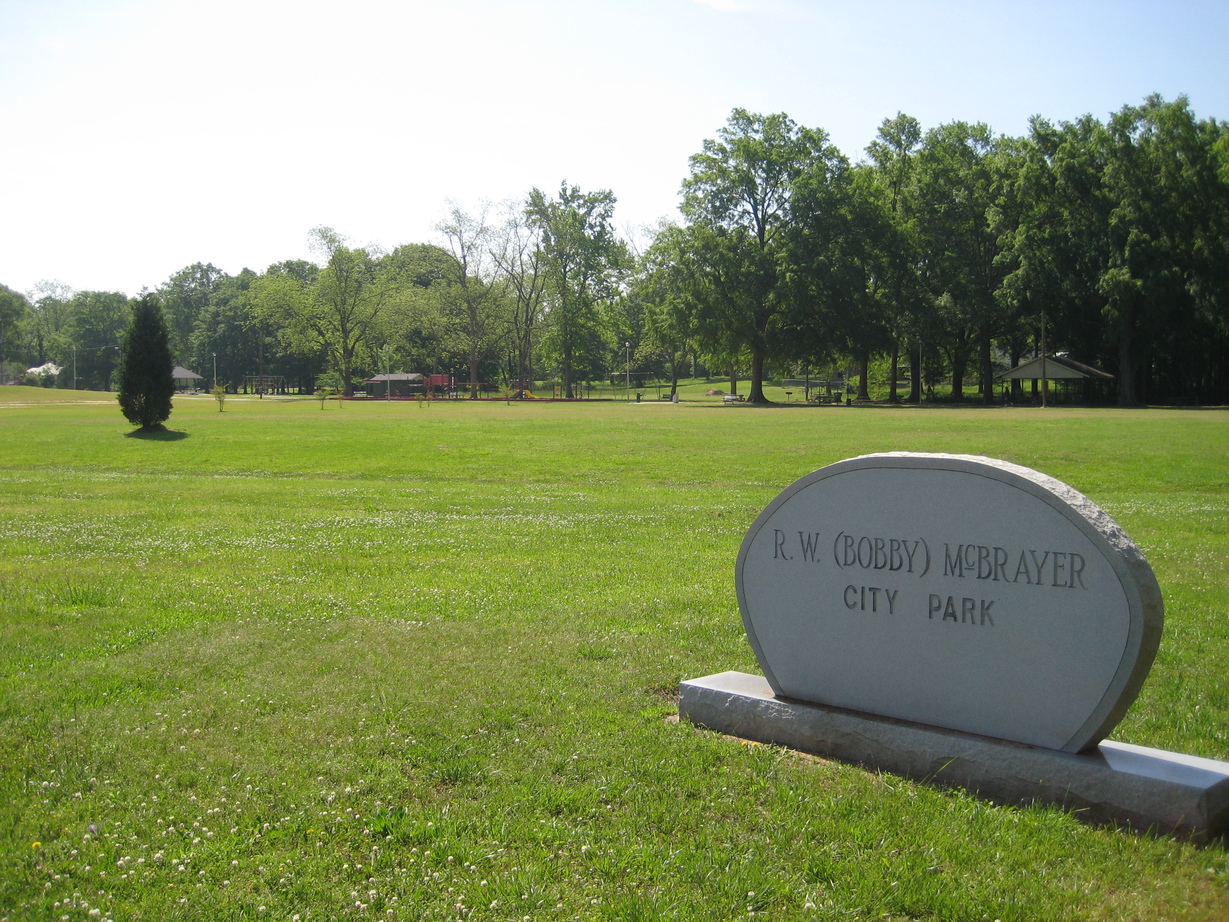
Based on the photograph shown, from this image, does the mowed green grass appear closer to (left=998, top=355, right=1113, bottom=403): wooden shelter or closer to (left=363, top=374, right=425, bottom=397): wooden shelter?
(left=998, top=355, right=1113, bottom=403): wooden shelter

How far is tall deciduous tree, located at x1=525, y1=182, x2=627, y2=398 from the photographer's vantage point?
106750mm

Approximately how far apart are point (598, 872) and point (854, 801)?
4.71 feet

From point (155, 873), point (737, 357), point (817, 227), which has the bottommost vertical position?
point (155, 873)

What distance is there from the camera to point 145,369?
39438 millimetres

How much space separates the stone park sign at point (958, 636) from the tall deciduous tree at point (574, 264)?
102m

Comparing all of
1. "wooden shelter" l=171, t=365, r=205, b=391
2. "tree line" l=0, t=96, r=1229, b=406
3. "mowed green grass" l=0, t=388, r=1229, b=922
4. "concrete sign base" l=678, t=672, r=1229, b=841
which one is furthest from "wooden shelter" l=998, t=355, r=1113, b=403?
"wooden shelter" l=171, t=365, r=205, b=391

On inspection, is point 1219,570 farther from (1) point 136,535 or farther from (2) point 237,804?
(1) point 136,535

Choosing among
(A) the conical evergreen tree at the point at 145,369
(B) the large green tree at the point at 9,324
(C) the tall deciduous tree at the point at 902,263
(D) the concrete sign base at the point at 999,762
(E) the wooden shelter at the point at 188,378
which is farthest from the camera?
(E) the wooden shelter at the point at 188,378

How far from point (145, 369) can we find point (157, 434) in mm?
3323

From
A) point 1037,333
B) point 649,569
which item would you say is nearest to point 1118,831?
point 649,569

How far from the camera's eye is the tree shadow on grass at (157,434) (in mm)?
36531

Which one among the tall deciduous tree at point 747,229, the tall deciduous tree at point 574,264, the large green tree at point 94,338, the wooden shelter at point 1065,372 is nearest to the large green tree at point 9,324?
the large green tree at point 94,338

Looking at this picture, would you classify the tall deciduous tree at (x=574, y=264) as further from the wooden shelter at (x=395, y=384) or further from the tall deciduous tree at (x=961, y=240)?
the tall deciduous tree at (x=961, y=240)

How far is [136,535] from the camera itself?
13.5m
